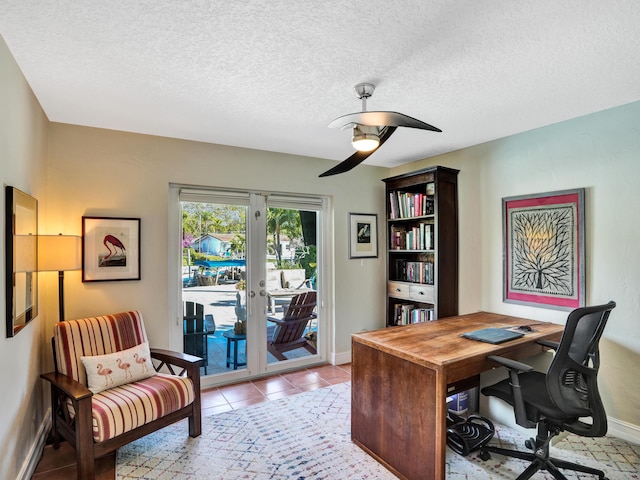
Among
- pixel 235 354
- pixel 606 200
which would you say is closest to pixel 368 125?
pixel 606 200

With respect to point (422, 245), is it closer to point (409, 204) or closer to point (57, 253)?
point (409, 204)

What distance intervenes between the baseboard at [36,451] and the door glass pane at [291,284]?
1.95 meters

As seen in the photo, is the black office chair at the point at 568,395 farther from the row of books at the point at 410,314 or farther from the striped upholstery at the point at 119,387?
the striped upholstery at the point at 119,387

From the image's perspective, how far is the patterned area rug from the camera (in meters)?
2.25

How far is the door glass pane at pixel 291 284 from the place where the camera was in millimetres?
3982

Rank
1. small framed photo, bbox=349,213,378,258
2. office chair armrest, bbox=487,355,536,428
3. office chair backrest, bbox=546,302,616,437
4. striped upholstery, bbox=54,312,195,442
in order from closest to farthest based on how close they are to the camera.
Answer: office chair backrest, bbox=546,302,616,437
office chair armrest, bbox=487,355,536,428
striped upholstery, bbox=54,312,195,442
small framed photo, bbox=349,213,378,258

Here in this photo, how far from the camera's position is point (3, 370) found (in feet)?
5.93

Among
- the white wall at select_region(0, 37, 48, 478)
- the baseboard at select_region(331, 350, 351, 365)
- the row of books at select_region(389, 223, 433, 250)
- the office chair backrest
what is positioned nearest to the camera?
the white wall at select_region(0, 37, 48, 478)

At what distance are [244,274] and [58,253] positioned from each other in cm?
173

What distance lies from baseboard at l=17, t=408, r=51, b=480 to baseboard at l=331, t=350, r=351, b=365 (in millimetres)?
2675

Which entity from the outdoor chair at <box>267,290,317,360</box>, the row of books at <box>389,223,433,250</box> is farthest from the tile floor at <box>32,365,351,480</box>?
the row of books at <box>389,223,433,250</box>

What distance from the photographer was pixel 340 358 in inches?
169

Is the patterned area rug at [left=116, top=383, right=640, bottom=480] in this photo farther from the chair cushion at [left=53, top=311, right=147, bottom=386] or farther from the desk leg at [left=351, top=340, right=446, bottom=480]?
the chair cushion at [left=53, top=311, right=147, bottom=386]

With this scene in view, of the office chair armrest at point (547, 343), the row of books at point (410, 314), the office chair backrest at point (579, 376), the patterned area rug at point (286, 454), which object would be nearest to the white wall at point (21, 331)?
the patterned area rug at point (286, 454)
